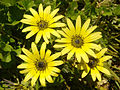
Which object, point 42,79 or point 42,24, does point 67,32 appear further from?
point 42,79

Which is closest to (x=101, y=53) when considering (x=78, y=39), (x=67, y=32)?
(x=78, y=39)

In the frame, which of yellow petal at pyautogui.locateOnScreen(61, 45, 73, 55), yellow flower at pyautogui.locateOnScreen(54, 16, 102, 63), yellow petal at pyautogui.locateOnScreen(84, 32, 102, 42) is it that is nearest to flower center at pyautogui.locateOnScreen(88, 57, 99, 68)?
yellow flower at pyautogui.locateOnScreen(54, 16, 102, 63)

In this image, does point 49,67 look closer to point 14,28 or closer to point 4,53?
point 4,53

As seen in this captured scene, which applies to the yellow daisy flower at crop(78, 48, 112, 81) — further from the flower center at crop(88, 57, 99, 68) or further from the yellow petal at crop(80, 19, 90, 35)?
the yellow petal at crop(80, 19, 90, 35)

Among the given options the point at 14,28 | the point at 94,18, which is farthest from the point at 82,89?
the point at 14,28

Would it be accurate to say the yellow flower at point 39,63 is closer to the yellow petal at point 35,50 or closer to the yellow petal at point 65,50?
the yellow petal at point 35,50
